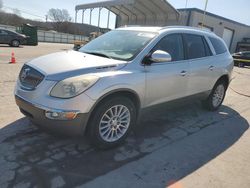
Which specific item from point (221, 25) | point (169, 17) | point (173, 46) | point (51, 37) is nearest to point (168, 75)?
point (173, 46)

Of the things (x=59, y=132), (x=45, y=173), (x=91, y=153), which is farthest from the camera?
(x=91, y=153)

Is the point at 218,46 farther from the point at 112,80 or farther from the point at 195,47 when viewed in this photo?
the point at 112,80

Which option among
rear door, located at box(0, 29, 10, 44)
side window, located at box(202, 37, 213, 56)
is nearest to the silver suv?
side window, located at box(202, 37, 213, 56)

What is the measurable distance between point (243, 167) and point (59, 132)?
2.68 metres

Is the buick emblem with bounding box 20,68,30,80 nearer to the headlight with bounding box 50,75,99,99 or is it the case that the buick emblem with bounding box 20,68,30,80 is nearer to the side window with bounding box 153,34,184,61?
the headlight with bounding box 50,75,99,99

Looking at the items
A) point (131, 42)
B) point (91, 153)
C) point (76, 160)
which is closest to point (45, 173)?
point (76, 160)

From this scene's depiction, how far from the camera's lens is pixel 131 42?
13.8ft

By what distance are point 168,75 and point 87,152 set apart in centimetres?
186

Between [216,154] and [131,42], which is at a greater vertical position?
[131,42]

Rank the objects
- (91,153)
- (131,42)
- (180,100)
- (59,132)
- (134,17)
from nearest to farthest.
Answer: (59,132) → (91,153) → (131,42) → (180,100) → (134,17)

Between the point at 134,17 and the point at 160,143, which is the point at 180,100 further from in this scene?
the point at 134,17

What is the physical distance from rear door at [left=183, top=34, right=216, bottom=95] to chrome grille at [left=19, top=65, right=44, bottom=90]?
9.14 feet

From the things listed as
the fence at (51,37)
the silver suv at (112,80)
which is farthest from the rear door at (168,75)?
the fence at (51,37)

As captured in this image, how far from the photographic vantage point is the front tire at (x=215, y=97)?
5867 mm
